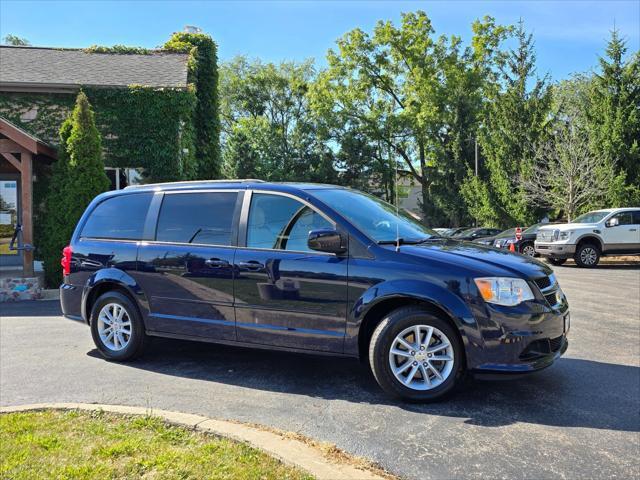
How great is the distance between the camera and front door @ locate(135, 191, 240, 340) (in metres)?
5.00

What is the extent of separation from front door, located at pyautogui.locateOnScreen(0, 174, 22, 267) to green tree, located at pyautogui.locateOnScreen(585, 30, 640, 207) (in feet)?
72.0

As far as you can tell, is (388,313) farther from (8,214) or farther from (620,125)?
(620,125)

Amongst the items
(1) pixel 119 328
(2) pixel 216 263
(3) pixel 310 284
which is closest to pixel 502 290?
(3) pixel 310 284

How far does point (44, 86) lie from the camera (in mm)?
14039

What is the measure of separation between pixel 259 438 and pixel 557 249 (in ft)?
50.9

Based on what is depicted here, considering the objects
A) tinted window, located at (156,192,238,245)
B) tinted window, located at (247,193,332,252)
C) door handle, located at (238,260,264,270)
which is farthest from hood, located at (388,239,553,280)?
tinted window, located at (156,192,238,245)

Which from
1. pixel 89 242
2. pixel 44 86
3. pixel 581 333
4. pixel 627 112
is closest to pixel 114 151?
pixel 44 86

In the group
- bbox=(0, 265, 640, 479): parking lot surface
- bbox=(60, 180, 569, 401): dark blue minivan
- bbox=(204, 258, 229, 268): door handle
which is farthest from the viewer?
bbox=(204, 258, 229, 268): door handle

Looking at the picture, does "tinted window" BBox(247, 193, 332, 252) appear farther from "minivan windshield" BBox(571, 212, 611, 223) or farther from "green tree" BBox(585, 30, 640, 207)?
"green tree" BBox(585, 30, 640, 207)

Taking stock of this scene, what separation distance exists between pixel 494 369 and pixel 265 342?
1.99 m

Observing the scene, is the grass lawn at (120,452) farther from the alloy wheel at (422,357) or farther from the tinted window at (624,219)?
the tinted window at (624,219)

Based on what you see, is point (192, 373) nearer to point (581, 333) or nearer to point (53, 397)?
point (53, 397)

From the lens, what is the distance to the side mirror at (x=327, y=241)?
444 cm

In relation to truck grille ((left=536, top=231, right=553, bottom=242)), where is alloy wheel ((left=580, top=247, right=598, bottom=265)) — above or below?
below
